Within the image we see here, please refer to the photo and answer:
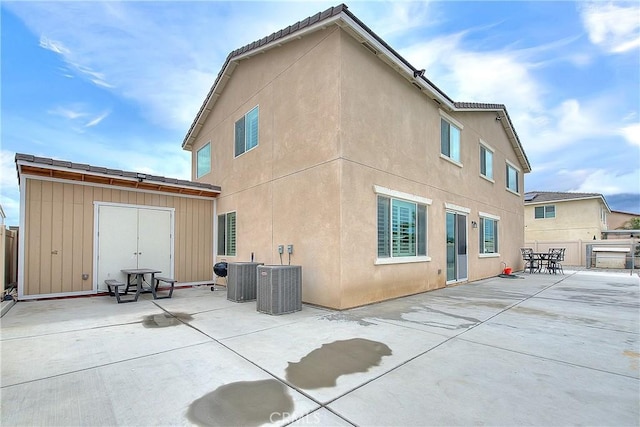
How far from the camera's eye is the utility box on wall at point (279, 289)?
5.93 meters

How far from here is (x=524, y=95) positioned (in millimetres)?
16797

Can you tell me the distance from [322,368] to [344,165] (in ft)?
13.3

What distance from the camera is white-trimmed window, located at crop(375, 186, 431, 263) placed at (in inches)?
290

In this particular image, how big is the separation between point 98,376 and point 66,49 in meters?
13.3

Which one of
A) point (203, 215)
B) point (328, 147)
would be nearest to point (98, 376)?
point (328, 147)

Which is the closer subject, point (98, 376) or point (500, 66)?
point (98, 376)

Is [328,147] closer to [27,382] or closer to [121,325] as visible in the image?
[121,325]

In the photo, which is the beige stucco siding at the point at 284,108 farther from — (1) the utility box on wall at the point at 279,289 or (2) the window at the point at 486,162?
(2) the window at the point at 486,162

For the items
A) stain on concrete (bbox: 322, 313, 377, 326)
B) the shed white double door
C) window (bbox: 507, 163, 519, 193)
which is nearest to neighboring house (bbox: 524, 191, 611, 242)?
window (bbox: 507, 163, 519, 193)

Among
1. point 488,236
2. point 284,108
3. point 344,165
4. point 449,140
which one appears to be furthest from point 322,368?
point 488,236

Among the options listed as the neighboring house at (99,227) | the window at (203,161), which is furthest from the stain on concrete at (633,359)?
the window at (203,161)

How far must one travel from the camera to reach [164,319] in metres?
5.67

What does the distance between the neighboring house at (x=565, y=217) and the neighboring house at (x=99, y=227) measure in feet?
89.2

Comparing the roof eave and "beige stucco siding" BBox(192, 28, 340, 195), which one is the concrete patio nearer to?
"beige stucco siding" BBox(192, 28, 340, 195)
